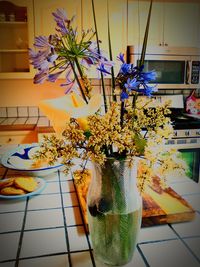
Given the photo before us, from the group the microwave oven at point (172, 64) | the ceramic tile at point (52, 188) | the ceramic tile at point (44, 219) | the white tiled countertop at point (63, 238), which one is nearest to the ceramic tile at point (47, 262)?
the white tiled countertop at point (63, 238)

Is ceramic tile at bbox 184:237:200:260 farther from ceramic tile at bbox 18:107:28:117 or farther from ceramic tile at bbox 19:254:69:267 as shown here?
ceramic tile at bbox 18:107:28:117

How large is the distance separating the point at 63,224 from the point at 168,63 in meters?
2.24

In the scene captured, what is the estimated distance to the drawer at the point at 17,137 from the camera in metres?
2.49

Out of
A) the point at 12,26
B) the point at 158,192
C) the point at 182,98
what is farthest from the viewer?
the point at 182,98

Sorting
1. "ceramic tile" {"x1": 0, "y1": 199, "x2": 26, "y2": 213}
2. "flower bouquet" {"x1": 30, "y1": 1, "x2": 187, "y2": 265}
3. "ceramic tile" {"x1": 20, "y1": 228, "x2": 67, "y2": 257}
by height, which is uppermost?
"flower bouquet" {"x1": 30, "y1": 1, "x2": 187, "y2": 265}

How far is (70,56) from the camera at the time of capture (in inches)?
21.8

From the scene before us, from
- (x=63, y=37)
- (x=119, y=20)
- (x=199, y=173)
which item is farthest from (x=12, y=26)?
(x=63, y=37)

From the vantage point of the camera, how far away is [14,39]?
2816 mm

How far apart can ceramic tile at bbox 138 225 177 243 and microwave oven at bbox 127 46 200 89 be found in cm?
204

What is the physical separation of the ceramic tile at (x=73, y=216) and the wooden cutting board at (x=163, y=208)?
0.06 ft

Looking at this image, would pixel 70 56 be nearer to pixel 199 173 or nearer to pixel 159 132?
pixel 159 132

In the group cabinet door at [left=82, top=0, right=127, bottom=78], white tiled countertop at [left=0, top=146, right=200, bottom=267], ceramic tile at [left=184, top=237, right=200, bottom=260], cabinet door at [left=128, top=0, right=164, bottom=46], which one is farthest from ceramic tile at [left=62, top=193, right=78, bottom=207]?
cabinet door at [left=128, top=0, right=164, bottom=46]

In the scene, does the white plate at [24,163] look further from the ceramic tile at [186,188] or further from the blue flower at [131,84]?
the blue flower at [131,84]

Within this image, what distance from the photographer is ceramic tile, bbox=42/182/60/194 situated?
0.96 meters
